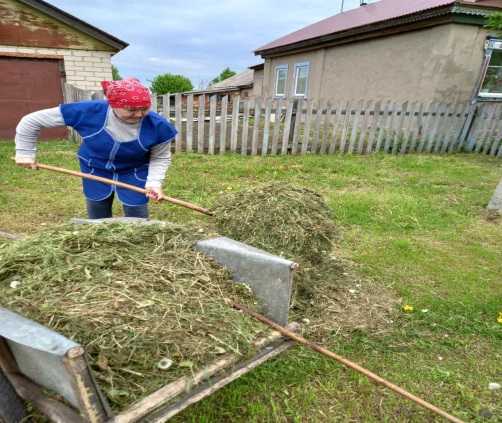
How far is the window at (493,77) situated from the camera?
34.0ft

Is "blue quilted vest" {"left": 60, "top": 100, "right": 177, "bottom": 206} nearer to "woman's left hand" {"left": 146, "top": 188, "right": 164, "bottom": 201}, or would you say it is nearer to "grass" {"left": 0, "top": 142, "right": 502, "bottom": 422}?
"woman's left hand" {"left": 146, "top": 188, "right": 164, "bottom": 201}

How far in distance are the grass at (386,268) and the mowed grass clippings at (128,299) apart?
2.16 feet

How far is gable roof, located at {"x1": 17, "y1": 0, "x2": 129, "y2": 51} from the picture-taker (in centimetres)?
912

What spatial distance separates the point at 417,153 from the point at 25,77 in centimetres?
1018

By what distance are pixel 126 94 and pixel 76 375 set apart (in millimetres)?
1702

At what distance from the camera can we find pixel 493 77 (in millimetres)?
10477

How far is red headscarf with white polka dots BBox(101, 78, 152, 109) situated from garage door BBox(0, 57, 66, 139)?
8963mm

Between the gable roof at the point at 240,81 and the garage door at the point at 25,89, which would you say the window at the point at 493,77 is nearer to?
the garage door at the point at 25,89

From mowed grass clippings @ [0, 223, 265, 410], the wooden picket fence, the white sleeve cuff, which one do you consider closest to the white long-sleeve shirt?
the white sleeve cuff

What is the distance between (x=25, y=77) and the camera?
9625 millimetres

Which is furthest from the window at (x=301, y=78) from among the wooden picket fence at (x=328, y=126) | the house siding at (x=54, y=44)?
the house siding at (x=54, y=44)

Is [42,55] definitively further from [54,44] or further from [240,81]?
[240,81]

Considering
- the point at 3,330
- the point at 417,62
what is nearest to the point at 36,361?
the point at 3,330

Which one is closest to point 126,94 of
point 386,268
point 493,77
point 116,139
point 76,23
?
point 116,139
